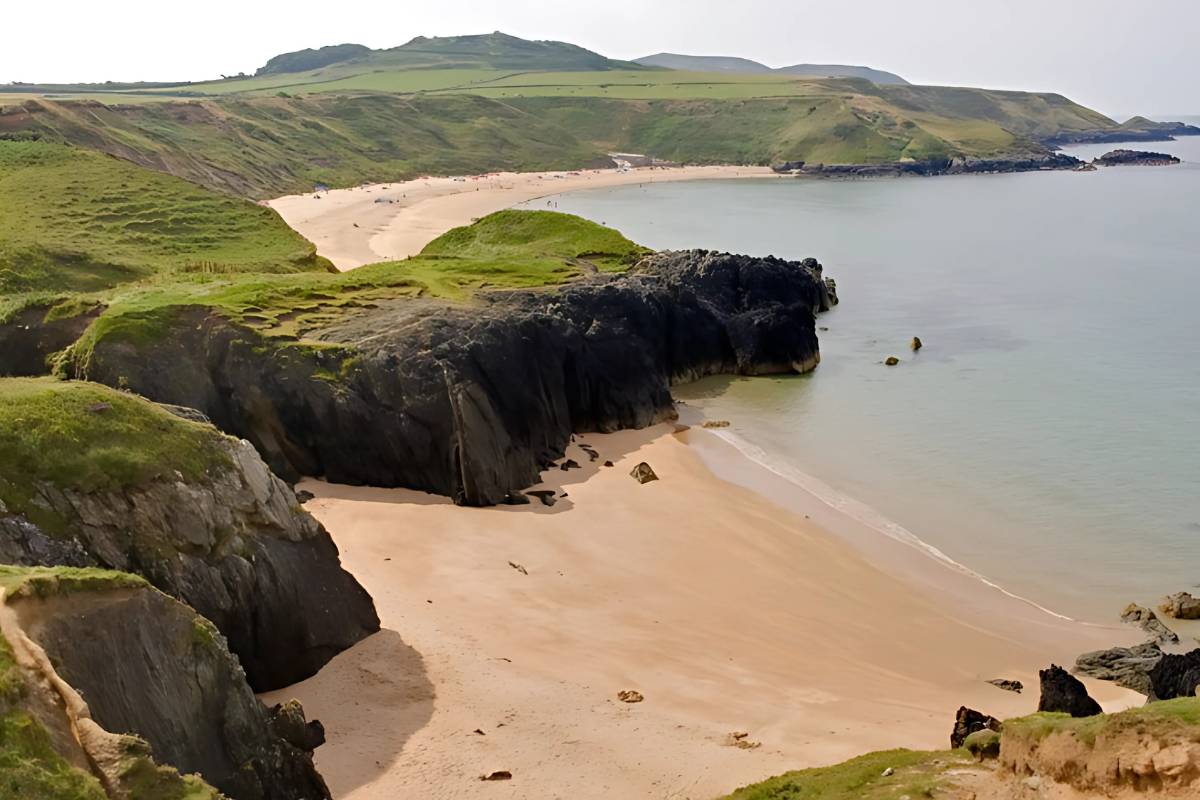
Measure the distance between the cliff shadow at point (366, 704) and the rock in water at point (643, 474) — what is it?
42.5 ft

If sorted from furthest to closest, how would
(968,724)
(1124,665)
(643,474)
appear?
1. (643,474)
2. (1124,665)
3. (968,724)

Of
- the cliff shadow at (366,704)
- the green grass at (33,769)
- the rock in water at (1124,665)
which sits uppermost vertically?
the green grass at (33,769)

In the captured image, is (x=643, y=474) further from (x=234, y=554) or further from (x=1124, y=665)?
(x=234, y=554)

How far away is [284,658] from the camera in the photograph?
55.6 ft

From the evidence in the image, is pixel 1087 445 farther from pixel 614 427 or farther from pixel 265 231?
pixel 265 231

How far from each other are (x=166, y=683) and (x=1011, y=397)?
124 feet

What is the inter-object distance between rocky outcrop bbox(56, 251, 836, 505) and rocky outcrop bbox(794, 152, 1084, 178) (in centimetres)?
13729

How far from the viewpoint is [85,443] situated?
53.3 ft

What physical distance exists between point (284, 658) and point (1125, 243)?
92690 mm

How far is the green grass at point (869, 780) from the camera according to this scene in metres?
12.0

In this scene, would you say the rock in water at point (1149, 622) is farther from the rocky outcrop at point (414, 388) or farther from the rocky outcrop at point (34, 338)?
the rocky outcrop at point (34, 338)

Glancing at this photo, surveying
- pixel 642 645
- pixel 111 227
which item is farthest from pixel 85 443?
pixel 111 227

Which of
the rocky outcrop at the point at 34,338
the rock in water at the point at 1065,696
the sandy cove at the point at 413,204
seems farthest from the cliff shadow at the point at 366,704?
the sandy cove at the point at 413,204

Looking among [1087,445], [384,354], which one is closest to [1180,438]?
[1087,445]
